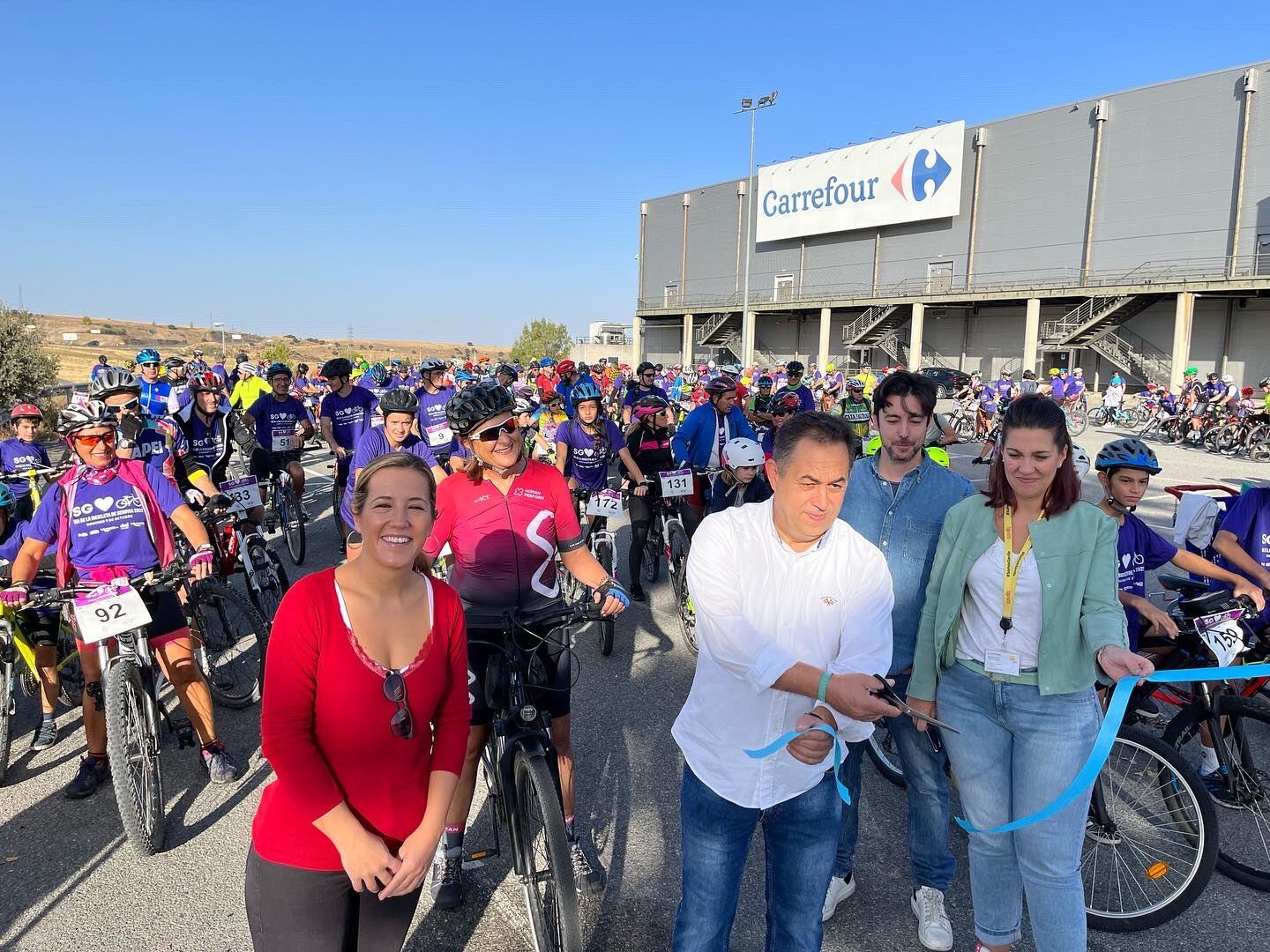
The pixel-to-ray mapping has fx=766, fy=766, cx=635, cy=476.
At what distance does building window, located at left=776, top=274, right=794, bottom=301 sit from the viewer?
5006 cm

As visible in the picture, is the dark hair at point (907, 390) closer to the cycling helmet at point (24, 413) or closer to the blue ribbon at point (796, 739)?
the blue ribbon at point (796, 739)

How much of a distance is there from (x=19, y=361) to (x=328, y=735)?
20.5 m

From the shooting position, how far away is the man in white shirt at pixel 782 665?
202 centimetres

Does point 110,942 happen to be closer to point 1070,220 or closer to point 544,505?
point 544,505

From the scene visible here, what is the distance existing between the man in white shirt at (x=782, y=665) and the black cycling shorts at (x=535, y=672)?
1106 mm

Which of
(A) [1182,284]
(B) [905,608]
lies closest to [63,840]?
(B) [905,608]

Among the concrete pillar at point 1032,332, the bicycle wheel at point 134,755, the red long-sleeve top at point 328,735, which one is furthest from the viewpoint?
the concrete pillar at point 1032,332

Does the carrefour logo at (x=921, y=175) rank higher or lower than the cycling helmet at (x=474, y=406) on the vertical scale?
higher

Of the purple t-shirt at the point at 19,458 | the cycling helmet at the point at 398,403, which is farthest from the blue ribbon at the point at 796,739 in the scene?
the purple t-shirt at the point at 19,458

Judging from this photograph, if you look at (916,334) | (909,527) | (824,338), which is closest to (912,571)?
(909,527)

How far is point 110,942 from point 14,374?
18.7m

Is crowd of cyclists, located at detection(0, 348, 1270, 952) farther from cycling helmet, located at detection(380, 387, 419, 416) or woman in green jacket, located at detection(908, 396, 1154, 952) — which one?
woman in green jacket, located at detection(908, 396, 1154, 952)

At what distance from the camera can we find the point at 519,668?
3.07 metres

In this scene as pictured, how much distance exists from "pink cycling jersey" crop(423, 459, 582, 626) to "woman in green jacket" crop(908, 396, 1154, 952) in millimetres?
1614
